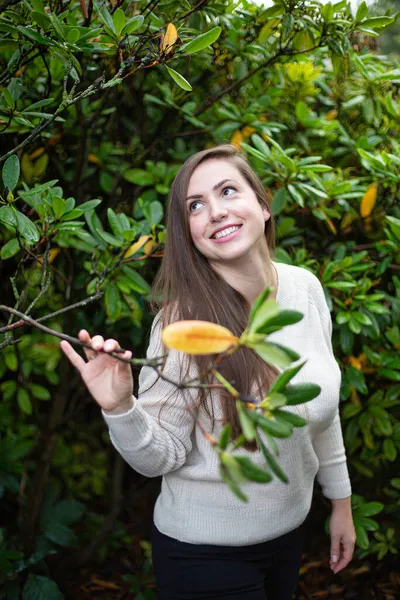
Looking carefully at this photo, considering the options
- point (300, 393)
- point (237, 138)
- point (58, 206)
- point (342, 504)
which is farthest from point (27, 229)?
point (342, 504)

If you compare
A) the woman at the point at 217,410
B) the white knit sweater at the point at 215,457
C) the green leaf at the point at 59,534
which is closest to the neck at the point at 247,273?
the woman at the point at 217,410

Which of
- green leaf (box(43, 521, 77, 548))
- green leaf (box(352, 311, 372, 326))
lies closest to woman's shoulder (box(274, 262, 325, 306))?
green leaf (box(352, 311, 372, 326))

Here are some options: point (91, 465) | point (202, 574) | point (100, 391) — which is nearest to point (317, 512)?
point (91, 465)

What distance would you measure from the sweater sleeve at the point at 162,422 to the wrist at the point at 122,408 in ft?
0.34

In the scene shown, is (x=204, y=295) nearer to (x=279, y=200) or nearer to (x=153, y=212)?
(x=153, y=212)

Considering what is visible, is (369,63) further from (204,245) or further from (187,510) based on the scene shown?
(187,510)

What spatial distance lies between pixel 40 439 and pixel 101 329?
51cm

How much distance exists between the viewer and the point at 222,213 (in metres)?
1.44

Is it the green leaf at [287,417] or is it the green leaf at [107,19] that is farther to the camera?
the green leaf at [107,19]

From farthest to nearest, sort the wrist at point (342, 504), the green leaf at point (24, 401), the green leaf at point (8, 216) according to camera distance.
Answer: the green leaf at point (24, 401) → the wrist at point (342, 504) → the green leaf at point (8, 216)

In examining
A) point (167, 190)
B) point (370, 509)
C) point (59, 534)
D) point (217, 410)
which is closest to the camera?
point (217, 410)

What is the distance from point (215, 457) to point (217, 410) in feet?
0.39

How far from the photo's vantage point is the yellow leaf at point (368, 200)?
193 cm

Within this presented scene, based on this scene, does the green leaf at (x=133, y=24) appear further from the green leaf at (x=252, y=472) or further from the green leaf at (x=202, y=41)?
the green leaf at (x=252, y=472)
